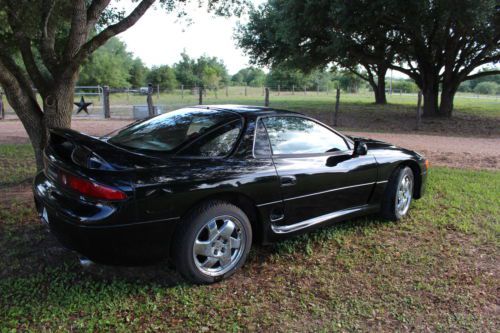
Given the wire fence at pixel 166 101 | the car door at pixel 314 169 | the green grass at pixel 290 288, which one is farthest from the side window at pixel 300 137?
the wire fence at pixel 166 101

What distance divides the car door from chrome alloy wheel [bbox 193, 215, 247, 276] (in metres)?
0.51

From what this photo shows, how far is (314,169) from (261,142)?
2.01 feet

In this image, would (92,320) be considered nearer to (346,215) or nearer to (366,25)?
(346,215)

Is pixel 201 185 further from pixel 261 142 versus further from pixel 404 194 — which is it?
pixel 404 194

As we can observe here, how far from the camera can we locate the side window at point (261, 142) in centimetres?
373

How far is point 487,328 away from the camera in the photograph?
2.97 meters

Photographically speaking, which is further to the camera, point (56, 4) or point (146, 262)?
point (56, 4)

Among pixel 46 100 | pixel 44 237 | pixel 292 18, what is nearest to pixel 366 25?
pixel 292 18

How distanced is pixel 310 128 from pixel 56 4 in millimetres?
4871

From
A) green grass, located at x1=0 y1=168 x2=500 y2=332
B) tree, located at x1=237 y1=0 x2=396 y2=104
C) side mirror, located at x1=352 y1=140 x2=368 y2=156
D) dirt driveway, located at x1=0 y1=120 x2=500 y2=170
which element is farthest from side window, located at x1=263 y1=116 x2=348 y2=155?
tree, located at x1=237 y1=0 x2=396 y2=104

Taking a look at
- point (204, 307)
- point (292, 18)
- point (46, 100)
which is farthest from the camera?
point (292, 18)

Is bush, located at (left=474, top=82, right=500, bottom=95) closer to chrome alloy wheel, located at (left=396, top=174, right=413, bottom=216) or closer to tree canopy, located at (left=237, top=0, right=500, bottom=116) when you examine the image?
tree canopy, located at (left=237, top=0, right=500, bottom=116)

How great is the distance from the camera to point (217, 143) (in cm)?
356

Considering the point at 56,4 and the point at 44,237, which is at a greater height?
the point at 56,4
